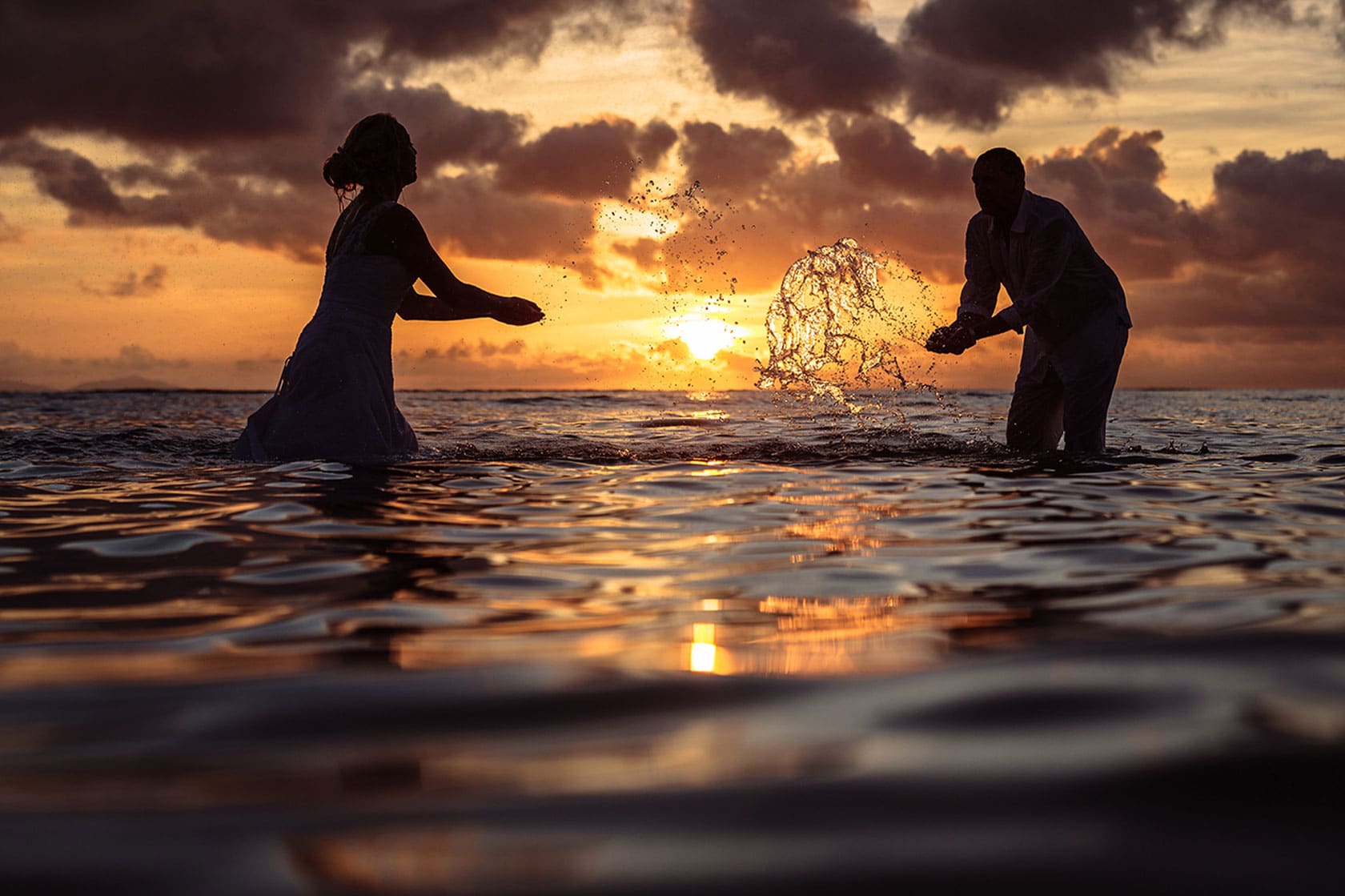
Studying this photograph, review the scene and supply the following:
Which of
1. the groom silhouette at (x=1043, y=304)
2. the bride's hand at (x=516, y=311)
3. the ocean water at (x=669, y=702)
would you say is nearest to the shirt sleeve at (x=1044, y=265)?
the groom silhouette at (x=1043, y=304)

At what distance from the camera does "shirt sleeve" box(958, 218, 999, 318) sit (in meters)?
8.53

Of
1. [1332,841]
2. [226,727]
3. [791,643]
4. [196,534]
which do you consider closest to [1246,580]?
[791,643]

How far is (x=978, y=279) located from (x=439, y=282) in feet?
14.8

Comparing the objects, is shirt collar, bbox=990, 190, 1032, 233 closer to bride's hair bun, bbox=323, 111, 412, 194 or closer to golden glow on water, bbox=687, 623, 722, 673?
bride's hair bun, bbox=323, 111, 412, 194

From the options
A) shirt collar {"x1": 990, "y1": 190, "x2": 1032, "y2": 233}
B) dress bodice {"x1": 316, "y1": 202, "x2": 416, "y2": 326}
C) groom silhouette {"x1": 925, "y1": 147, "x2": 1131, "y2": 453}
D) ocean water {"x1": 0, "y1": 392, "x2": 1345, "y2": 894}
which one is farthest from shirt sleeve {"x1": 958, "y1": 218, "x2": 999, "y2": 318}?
dress bodice {"x1": 316, "y1": 202, "x2": 416, "y2": 326}

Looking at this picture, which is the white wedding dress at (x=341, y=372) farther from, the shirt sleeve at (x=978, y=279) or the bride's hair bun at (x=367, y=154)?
the shirt sleeve at (x=978, y=279)

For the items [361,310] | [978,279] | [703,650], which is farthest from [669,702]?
[978,279]

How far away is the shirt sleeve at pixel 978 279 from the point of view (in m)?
8.53

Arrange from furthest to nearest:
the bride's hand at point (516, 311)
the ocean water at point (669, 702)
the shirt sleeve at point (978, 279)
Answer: the shirt sleeve at point (978, 279) → the bride's hand at point (516, 311) → the ocean water at point (669, 702)

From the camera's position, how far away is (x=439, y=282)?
7.10m

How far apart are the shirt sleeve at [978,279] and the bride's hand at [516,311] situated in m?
3.60

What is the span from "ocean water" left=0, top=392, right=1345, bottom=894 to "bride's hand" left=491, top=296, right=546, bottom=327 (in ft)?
8.73

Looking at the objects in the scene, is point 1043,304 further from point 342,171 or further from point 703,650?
point 703,650

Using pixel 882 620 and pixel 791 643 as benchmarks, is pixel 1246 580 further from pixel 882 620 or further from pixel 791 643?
pixel 791 643
